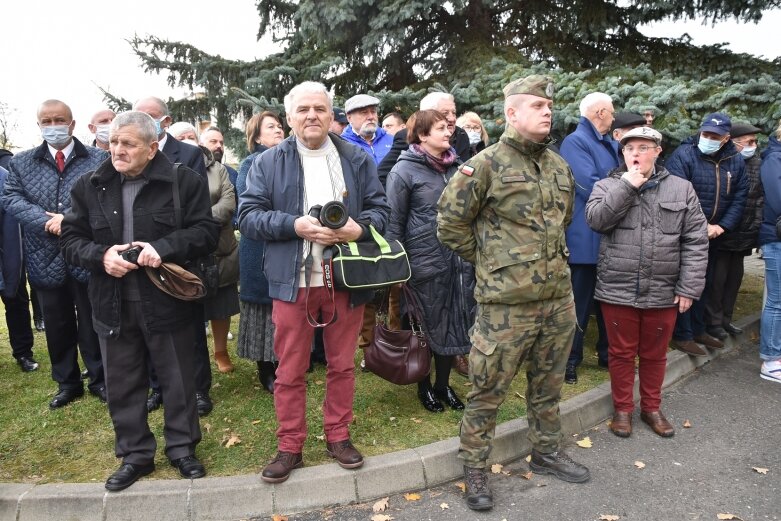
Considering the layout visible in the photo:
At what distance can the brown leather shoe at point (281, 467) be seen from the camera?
3408mm

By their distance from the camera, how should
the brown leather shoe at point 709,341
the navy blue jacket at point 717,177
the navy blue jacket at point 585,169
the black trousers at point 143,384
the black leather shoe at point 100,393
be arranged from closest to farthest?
the black trousers at point 143,384, the black leather shoe at point 100,393, the navy blue jacket at point 585,169, the navy blue jacket at point 717,177, the brown leather shoe at point 709,341

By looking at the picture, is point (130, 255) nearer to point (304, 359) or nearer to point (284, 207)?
point (284, 207)

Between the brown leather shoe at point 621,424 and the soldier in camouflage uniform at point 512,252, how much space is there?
1053 mm

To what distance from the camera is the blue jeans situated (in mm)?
5336

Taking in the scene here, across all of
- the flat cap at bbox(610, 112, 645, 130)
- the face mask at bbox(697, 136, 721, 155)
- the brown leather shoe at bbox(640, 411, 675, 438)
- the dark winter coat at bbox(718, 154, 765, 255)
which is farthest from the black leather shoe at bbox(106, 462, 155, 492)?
the dark winter coat at bbox(718, 154, 765, 255)

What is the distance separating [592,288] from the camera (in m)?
5.16

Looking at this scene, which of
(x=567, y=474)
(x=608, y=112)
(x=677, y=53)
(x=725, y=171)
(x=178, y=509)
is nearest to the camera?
(x=178, y=509)

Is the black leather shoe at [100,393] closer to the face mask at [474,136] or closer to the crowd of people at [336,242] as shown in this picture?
the crowd of people at [336,242]

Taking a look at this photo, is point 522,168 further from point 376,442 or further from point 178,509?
point 178,509

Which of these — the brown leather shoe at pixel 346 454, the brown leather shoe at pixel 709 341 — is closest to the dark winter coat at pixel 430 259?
the brown leather shoe at pixel 346 454

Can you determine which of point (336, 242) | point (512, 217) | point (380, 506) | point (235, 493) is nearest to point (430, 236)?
point (512, 217)

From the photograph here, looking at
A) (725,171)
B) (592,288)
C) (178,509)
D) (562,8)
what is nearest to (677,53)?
(562,8)

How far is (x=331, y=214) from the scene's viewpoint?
3.17 m

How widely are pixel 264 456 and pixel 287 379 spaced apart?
0.69 metres
